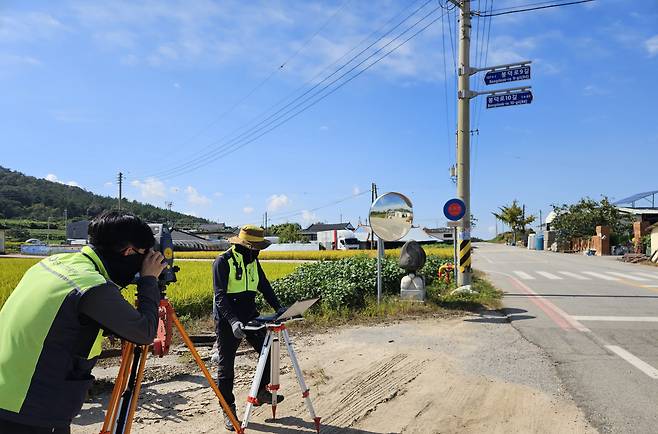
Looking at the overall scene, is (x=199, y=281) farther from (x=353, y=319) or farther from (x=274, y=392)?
(x=274, y=392)

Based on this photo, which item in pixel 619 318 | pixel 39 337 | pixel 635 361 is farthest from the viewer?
pixel 619 318

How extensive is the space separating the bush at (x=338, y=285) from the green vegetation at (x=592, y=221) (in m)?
43.7

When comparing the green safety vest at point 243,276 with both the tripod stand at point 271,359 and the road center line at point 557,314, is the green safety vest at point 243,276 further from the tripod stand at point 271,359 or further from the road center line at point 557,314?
the road center line at point 557,314

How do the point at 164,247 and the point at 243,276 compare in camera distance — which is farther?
the point at 243,276

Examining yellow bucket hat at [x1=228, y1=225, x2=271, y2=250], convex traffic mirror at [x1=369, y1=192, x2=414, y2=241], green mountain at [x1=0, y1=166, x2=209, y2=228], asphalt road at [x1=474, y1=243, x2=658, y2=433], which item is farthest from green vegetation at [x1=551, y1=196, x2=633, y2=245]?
green mountain at [x1=0, y1=166, x2=209, y2=228]

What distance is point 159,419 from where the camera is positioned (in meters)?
4.51

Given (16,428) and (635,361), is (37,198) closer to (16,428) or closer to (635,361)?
(635,361)

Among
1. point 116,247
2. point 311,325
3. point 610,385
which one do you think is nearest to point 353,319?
point 311,325

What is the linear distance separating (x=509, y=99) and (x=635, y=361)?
29.4 ft

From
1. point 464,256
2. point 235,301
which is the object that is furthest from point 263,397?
point 464,256

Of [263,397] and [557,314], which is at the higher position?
[263,397]

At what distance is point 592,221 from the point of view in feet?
174

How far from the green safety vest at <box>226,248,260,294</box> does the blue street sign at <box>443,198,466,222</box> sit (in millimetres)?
9164

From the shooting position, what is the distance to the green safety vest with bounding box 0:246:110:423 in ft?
6.46
